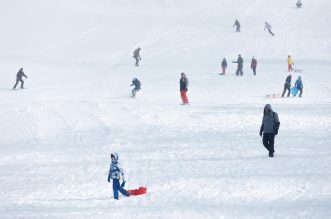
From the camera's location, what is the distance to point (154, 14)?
2051 inches

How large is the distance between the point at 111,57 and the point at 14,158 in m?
20.8

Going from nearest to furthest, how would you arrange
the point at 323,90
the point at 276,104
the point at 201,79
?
the point at 276,104 → the point at 323,90 → the point at 201,79

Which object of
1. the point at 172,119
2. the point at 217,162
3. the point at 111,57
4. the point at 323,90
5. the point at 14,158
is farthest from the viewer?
the point at 111,57

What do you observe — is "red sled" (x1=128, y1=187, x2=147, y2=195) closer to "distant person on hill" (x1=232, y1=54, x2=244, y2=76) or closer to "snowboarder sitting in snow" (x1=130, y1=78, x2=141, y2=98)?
"snowboarder sitting in snow" (x1=130, y1=78, x2=141, y2=98)

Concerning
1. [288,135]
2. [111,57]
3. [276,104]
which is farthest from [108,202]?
[111,57]

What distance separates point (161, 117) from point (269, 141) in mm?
7457

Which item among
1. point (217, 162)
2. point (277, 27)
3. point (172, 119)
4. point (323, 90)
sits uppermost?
point (277, 27)

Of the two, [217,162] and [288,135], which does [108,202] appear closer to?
[217,162]

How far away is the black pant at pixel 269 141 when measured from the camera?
14.8 metres

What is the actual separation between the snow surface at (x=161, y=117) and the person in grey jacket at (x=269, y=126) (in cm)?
45

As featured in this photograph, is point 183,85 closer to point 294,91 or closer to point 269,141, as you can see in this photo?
point 294,91

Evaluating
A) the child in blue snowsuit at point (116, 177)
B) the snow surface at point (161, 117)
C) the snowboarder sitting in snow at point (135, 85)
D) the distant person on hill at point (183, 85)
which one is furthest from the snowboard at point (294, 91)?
the child in blue snowsuit at point (116, 177)

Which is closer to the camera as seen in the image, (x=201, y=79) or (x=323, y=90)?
(x=323, y=90)

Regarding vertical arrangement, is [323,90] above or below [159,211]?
above
